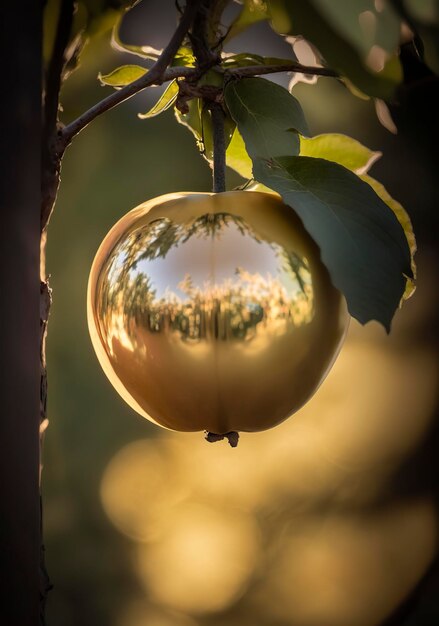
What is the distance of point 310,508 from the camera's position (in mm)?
597

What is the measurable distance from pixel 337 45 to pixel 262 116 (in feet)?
0.18

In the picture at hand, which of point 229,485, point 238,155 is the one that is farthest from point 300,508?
point 238,155

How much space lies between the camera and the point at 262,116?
0.80 feet

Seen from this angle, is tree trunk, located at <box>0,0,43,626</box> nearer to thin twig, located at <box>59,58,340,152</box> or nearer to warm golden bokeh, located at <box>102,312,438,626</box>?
thin twig, located at <box>59,58,340,152</box>

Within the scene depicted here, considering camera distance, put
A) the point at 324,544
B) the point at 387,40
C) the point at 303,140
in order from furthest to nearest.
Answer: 1. the point at 324,544
2. the point at 303,140
3. the point at 387,40

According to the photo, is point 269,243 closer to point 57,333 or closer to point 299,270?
point 299,270

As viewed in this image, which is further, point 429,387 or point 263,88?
point 429,387

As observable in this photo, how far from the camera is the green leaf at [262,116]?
0.79 feet

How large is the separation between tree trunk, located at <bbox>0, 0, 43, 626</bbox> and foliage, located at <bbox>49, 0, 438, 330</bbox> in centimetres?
3

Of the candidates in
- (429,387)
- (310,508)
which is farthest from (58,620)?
(429,387)

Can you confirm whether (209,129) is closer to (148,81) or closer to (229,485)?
(148,81)

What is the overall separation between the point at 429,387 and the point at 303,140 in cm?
37

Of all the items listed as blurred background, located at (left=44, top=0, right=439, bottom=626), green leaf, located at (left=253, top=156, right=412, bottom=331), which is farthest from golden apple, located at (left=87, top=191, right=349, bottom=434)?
blurred background, located at (left=44, top=0, right=439, bottom=626)

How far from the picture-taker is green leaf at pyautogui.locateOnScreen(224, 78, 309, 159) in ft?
0.79
